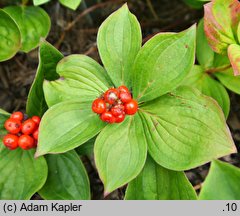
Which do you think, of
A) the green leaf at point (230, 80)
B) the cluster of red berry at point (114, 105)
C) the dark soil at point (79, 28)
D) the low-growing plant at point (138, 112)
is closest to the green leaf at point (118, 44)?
the low-growing plant at point (138, 112)

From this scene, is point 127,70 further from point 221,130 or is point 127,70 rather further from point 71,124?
point 221,130

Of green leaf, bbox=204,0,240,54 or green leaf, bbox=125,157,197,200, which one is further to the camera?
green leaf, bbox=204,0,240,54

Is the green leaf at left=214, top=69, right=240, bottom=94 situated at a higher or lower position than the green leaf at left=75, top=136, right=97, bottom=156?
higher

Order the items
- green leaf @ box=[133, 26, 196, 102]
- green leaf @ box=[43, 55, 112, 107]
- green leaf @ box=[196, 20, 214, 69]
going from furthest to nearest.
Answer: green leaf @ box=[196, 20, 214, 69]
green leaf @ box=[43, 55, 112, 107]
green leaf @ box=[133, 26, 196, 102]

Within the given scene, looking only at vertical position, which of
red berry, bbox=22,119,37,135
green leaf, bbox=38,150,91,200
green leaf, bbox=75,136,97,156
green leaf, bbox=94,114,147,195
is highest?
red berry, bbox=22,119,37,135

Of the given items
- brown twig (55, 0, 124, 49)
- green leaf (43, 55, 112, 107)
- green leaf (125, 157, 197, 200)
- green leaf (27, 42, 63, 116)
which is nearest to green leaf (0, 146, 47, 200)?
green leaf (27, 42, 63, 116)

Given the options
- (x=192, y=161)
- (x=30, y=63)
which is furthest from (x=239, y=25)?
(x=30, y=63)

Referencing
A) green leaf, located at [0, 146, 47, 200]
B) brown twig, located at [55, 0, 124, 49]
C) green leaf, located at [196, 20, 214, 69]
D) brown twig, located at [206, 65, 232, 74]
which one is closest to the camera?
green leaf, located at [0, 146, 47, 200]

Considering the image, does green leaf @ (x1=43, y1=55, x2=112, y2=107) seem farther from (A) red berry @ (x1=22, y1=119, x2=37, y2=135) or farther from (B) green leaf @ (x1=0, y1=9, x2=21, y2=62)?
(B) green leaf @ (x1=0, y1=9, x2=21, y2=62)
